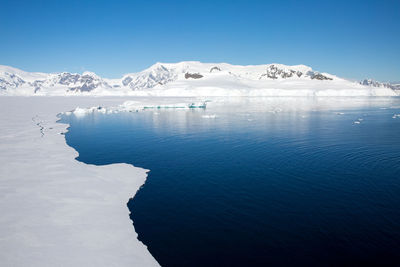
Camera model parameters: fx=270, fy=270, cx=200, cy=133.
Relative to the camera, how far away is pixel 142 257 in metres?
6.20

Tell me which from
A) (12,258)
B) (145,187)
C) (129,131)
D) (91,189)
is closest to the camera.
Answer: (12,258)

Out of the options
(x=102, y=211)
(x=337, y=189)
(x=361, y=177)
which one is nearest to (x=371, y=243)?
(x=337, y=189)

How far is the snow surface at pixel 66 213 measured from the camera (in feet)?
19.9

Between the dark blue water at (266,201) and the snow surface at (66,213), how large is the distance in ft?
1.99

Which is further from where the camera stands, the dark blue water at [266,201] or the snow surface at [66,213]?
the dark blue water at [266,201]

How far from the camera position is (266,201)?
933 centimetres

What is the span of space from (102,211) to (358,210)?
8.04 metres

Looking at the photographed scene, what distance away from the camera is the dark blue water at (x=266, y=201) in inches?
261

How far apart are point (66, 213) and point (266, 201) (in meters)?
6.40

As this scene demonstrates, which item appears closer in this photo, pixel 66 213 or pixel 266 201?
pixel 66 213

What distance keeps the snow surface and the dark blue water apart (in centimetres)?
61

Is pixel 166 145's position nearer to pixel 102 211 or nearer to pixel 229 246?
pixel 102 211

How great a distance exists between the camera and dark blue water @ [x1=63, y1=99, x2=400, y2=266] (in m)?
6.62

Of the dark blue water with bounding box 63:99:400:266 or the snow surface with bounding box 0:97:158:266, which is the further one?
the dark blue water with bounding box 63:99:400:266
